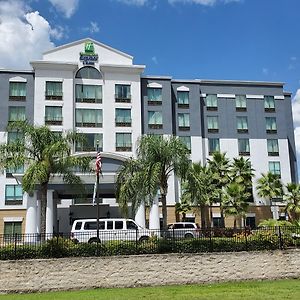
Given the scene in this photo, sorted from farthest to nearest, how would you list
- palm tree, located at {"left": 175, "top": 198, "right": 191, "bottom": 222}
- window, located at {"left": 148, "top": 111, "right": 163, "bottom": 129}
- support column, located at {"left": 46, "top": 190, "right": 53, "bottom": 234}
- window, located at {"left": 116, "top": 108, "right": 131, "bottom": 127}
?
window, located at {"left": 148, "top": 111, "right": 163, "bottom": 129}
window, located at {"left": 116, "top": 108, "right": 131, "bottom": 127}
palm tree, located at {"left": 175, "top": 198, "right": 191, "bottom": 222}
support column, located at {"left": 46, "top": 190, "right": 53, "bottom": 234}

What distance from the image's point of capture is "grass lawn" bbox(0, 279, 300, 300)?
16562mm

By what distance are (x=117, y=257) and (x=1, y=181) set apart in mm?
31074

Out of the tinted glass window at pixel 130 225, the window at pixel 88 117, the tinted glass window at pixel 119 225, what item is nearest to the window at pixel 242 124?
the window at pixel 88 117

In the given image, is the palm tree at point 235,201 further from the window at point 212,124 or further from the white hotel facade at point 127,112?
the window at point 212,124

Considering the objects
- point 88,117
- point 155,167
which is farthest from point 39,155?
point 88,117

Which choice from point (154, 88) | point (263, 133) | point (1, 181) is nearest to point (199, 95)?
point (154, 88)

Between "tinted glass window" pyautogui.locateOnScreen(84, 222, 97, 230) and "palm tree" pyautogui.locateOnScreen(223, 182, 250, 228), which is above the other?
"palm tree" pyautogui.locateOnScreen(223, 182, 250, 228)

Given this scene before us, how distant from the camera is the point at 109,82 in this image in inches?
2010

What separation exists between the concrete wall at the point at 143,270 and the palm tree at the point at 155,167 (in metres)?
4.50

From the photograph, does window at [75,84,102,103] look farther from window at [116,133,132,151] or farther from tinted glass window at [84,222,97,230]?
tinted glass window at [84,222,97,230]

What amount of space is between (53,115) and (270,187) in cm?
2463

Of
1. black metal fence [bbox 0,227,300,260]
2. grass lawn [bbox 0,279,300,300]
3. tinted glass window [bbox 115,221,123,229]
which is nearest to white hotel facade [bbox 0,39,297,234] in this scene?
tinted glass window [bbox 115,221,123,229]

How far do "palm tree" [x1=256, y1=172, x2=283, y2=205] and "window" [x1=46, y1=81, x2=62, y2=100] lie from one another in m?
23.9

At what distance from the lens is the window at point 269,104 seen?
184ft
